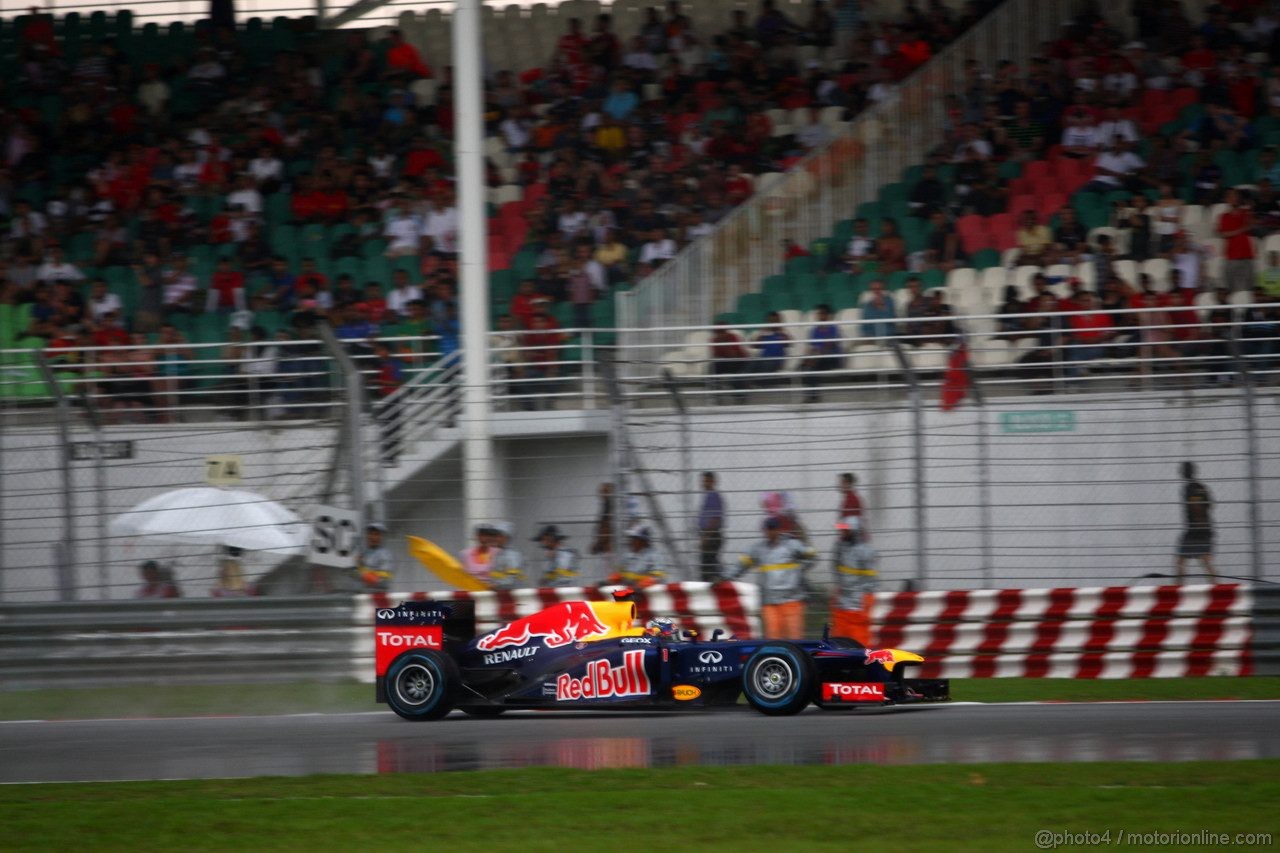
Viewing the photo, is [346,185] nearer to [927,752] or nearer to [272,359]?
[272,359]

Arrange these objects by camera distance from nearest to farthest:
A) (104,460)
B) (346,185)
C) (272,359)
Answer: (104,460) < (272,359) < (346,185)

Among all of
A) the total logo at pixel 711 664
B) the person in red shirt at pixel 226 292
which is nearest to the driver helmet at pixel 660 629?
the total logo at pixel 711 664

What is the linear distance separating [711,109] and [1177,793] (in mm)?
13126

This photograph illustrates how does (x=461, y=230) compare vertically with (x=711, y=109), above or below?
below

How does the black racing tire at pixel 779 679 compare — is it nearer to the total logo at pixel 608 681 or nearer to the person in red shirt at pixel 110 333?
the total logo at pixel 608 681

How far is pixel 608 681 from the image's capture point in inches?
398

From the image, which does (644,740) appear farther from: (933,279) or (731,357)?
(933,279)

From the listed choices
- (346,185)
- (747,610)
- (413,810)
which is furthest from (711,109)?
(413,810)

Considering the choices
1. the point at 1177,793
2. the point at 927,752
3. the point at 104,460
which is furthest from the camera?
the point at 104,460

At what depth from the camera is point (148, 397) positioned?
50.1ft

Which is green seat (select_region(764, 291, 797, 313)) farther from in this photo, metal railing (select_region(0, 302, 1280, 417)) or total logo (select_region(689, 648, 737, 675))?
total logo (select_region(689, 648, 737, 675))

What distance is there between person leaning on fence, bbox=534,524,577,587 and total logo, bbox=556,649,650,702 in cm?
295

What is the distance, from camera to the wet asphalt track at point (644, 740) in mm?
8102

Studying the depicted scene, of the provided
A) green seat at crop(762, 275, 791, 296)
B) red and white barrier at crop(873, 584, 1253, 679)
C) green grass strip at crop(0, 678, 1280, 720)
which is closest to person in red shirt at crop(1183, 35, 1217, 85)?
green seat at crop(762, 275, 791, 296)
